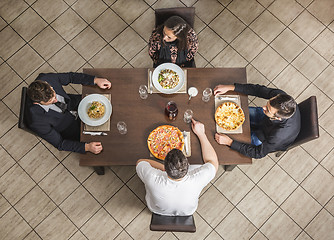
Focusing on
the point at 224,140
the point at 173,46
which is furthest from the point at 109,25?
the point at 224,140

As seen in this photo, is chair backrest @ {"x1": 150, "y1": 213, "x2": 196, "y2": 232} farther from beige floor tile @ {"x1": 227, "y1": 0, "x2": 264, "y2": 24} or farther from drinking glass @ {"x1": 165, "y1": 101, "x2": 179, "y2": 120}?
beige floor tile @ {"x1": 227, "y1": 0, "x2": 264, "y2": 24}

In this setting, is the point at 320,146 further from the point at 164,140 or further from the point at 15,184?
the point at 15,184

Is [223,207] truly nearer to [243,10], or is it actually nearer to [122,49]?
[122,49]

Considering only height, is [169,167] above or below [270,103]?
above

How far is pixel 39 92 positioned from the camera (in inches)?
83.4

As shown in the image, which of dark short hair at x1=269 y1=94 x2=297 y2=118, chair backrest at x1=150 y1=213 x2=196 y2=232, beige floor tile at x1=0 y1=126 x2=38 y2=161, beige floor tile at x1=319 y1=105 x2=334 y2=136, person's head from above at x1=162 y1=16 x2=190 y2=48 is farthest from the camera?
beige floor tile at x1=319 y1=105 x2=334 y2=136

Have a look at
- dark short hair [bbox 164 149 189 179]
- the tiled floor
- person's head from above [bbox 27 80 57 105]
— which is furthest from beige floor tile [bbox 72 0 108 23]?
dark short hair [bbox 164 149 189 179]

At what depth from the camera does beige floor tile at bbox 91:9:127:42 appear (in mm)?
3635

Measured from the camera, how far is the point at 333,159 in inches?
131

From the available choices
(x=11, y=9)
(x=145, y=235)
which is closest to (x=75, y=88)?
(x=11, y=9)

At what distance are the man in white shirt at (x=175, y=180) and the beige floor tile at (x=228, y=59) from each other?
1715mm

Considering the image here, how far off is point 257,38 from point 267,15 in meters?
0.37

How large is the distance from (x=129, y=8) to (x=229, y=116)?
88.9 inches

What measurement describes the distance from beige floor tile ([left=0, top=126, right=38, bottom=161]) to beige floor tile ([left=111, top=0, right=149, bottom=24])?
1.94 m
